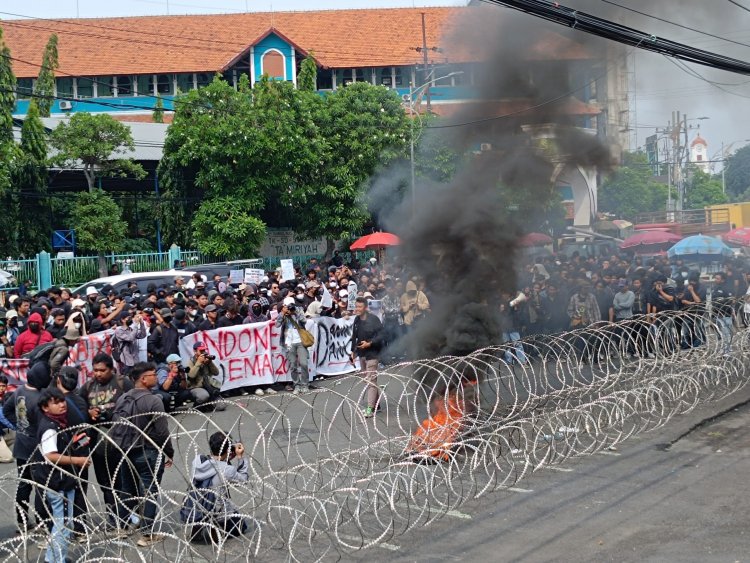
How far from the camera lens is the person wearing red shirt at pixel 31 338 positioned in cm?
1216

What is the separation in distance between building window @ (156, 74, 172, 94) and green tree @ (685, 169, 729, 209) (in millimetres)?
39311

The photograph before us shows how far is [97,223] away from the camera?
29.6 meters

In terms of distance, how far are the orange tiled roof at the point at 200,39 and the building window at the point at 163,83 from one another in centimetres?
75

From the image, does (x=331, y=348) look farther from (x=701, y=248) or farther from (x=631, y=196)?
(x=631, y=196)

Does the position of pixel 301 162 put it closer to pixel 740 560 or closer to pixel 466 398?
pixel 466 398

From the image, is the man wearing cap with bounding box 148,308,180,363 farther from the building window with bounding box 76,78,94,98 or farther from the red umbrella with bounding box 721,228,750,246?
the building window with bounding box 76,78,94,98

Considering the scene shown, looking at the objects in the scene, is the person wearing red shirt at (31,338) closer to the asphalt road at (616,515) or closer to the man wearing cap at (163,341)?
the man wearing cap at (163,341)

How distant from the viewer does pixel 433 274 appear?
1378cm

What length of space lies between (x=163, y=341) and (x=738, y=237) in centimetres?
2939

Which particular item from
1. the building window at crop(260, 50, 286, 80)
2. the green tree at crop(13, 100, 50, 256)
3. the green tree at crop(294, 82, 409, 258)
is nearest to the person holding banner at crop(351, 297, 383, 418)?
the green tree at crop(294, 82, 409, 258)

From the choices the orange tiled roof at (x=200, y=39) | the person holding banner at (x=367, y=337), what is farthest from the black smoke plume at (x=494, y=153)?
the orange tiled roof at (x=200, y=39)

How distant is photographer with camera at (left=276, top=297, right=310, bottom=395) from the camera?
1468cm

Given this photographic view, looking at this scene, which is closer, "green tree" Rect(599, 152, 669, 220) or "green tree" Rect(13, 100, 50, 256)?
"green tree" Rect(13, 100, 50, 256)

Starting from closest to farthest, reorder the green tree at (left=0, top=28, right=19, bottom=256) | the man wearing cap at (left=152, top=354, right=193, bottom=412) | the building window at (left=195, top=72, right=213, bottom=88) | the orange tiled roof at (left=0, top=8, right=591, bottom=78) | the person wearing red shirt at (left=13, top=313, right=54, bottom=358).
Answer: the person wearing red shirt at (left=13, top=313, right=54, bottom=358) < the man wearing cap at (left=152, top=354, right=193, bottom=412) < the green tree at (left=0, top=28, right=19, bottom=256) < the orange tiled roof at (left=0, top=8, right=591, bottom=78) < the building window at (left=195, top=72, right=213, bottom=88)
